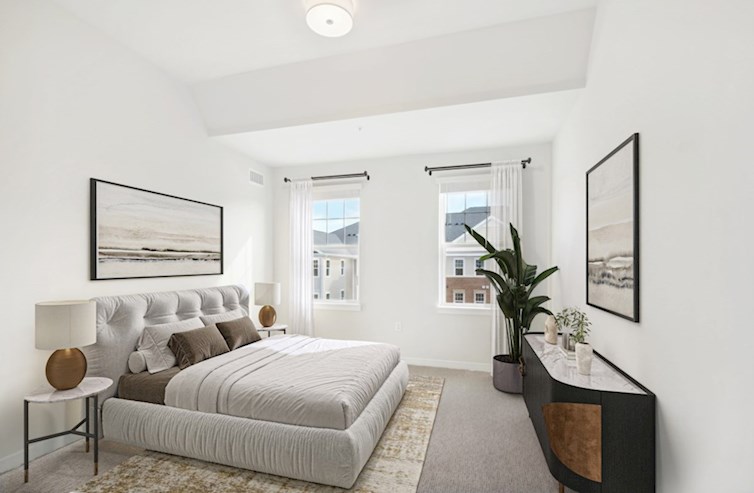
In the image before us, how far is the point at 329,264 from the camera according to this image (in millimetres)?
5188

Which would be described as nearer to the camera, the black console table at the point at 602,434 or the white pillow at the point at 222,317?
the black console table at the point at 602,434

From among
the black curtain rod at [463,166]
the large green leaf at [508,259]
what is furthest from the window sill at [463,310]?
the black curtain rod at [463,166]

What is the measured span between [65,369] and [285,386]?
132 cm

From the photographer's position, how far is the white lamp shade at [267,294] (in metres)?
4.36

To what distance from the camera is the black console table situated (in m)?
1.73

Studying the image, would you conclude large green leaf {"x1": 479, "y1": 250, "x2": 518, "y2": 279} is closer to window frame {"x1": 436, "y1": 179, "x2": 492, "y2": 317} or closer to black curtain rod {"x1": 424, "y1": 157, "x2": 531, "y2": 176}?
window frame {"x1": 436, "y1": 179, "x2": 492, "y2": 317}

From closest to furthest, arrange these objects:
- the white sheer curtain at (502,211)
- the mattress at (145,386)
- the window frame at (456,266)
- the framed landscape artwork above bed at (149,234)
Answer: the mattress at (145,386) < the framed landscape artwork above bed at (149,234) < the white sheer curtain at (502,211) < the window frame at (456,266)

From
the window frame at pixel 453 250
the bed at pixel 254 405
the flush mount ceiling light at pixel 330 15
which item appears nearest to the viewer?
the bed at pixel 254 405

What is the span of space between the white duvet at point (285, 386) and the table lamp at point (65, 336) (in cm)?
56

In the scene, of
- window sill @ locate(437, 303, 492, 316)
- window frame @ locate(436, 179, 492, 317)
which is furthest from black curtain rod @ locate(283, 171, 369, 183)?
window sill @ locate(437, 303, 492, 316)

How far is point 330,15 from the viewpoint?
→ 2.45 metres

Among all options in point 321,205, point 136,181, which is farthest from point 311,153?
point 136,181

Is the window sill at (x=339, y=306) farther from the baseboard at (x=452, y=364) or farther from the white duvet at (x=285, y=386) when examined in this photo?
the white duvet at (x=285, y=386)

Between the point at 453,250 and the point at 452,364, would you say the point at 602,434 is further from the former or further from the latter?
the point at 453,250
